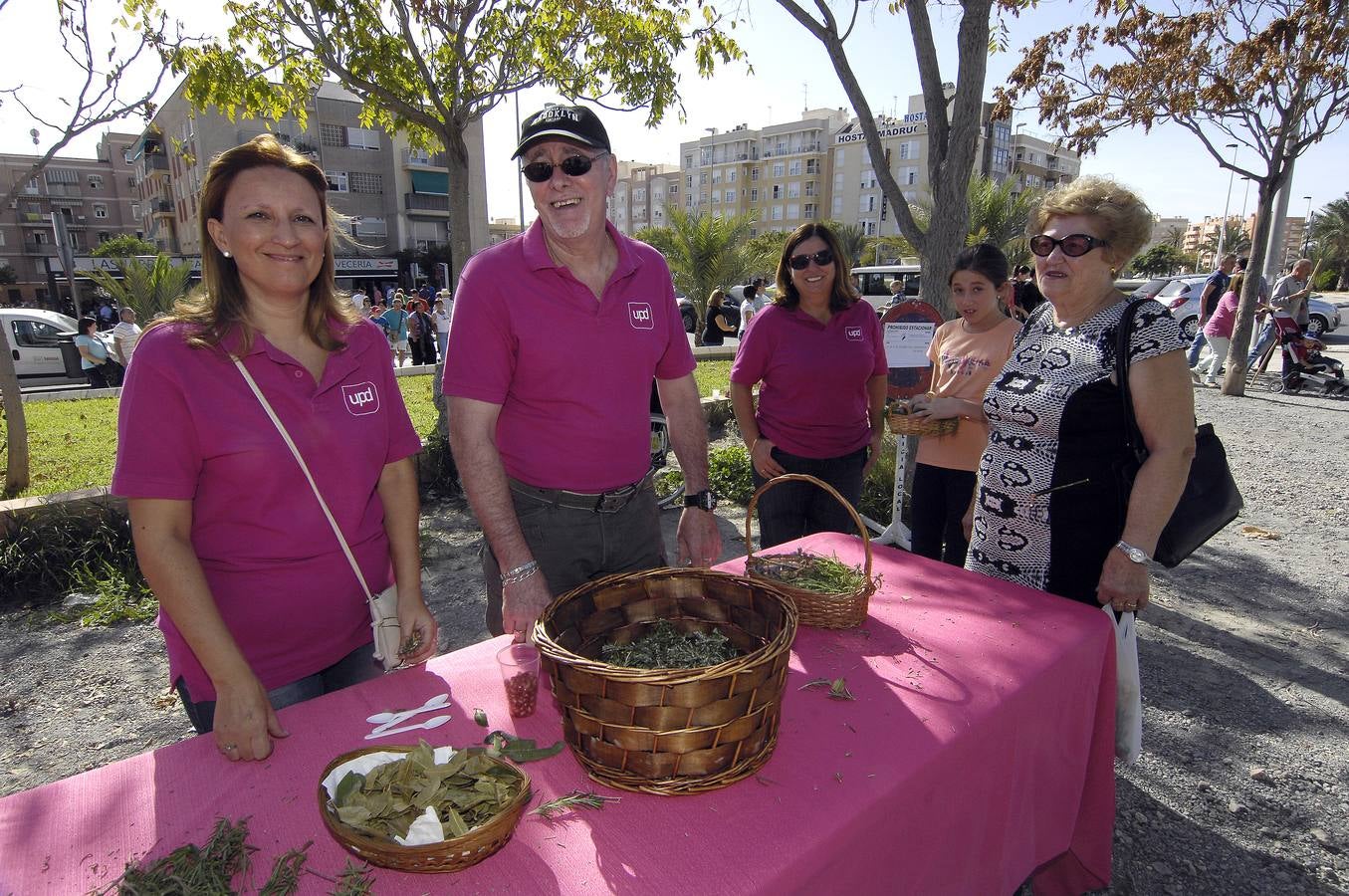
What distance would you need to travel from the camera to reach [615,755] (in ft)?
4.13

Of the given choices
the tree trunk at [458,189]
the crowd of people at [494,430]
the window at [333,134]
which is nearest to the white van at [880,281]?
the tree trunk at [458,189]

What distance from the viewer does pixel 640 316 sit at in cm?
231

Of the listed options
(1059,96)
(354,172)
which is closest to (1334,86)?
(1059,96)

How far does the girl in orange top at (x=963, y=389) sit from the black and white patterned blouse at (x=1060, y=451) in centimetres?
85

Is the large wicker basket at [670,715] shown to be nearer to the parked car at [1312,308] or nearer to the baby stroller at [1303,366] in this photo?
the baby stroller at [1303,366]

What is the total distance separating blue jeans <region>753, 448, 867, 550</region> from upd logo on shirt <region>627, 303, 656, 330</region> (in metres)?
1.44

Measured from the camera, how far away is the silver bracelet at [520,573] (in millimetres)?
1955

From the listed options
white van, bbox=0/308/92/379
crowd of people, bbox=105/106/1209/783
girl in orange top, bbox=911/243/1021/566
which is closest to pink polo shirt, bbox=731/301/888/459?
girl in orange top, bbox=911/243/1021/566

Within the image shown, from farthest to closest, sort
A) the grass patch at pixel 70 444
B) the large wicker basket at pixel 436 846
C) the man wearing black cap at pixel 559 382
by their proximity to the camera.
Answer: the grass patch at pixel 70 444 < the man wearing black cap at pixel 559 382 < the large wicker basket at pixel 436 846

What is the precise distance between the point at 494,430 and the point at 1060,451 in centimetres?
176

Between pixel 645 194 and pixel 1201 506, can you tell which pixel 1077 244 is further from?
pixel 645 194

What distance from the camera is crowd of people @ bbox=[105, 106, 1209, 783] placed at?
1585 millimetres

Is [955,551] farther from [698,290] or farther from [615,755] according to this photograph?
[698,290]

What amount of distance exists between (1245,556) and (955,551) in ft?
9.73
